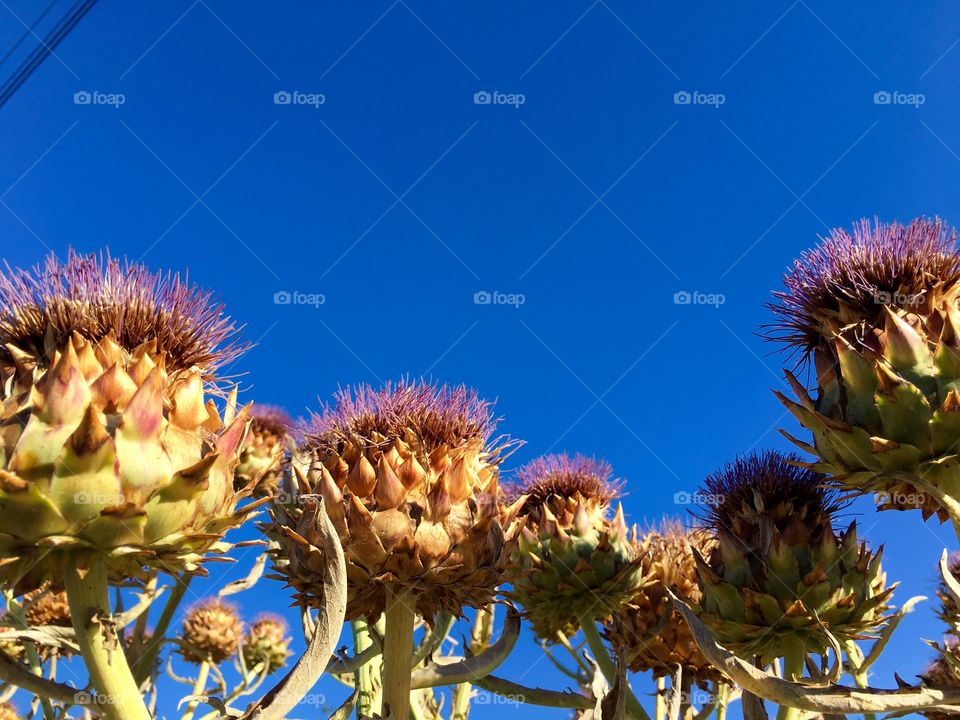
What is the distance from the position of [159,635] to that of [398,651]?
1.09 meters

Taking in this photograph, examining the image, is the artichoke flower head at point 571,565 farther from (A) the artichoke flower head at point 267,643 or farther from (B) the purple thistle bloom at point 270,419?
(A) the artichoke flower head at point 267,643

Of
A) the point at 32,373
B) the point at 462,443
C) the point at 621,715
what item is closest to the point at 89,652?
the point at 32,373

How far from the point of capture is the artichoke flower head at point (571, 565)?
3207mm

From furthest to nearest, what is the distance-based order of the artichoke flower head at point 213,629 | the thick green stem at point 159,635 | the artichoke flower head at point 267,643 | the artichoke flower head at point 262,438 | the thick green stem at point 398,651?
the artichoke flower head at point 267,643 < the artichoke flower head at point 213,629 < the artichoke flower head at point 262,438 < the thick green stem at point 159,635 < the thick green stem at point 398,651

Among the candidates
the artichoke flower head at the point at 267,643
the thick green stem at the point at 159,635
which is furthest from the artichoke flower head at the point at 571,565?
the artichoke flower head at the point at 267,643

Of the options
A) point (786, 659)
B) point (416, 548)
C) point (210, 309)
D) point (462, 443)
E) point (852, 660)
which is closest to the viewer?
point (416, 548)

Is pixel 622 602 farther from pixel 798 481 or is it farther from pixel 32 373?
pixel 32 373

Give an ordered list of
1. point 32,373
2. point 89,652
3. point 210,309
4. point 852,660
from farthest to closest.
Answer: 1. point 852,660
2. point 210,309
3. point 32,373
4. point 89,652

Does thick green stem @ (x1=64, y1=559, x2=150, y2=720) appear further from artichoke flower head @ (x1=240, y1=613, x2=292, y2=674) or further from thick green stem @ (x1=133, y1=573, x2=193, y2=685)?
artichoke flower head @ (x1=240, y1=613, x2=292, y2=674)

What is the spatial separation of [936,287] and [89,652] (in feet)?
9.15

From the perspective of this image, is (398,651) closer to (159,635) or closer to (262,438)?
(159,635)

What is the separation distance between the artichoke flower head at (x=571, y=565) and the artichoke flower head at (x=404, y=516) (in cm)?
73

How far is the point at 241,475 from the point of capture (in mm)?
4699

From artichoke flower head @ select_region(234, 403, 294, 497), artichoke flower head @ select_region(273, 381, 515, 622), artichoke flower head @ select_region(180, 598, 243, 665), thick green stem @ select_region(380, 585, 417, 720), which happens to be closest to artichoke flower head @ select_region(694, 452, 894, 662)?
artichoke flower head @ select_region(273, 381, 515, 622)
